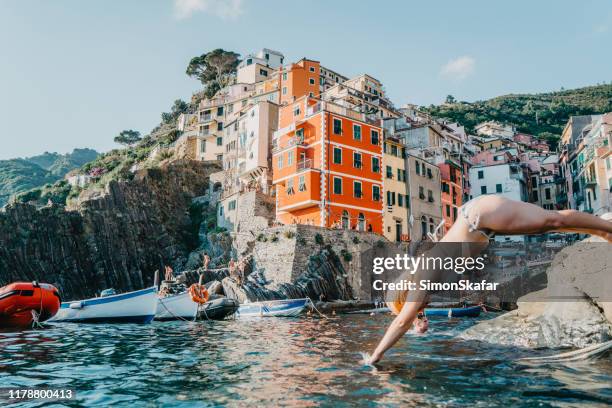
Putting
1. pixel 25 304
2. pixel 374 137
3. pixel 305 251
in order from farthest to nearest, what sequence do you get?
pixel 374 137, pixel 305 251, pixel 25 304

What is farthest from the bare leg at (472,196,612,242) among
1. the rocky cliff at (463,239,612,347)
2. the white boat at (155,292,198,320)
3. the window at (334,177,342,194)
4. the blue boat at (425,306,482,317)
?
the window at (334,177,342,194)

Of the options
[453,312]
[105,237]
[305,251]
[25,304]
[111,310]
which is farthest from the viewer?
[105,237]

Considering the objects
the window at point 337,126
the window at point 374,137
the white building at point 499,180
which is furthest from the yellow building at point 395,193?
the white building at point 499,180

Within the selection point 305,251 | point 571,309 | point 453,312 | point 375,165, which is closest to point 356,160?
point 375,165

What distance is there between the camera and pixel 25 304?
17.7 meters

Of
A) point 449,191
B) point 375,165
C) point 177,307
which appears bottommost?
point 177,307

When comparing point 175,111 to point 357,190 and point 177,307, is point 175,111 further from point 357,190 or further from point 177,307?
point 177,307

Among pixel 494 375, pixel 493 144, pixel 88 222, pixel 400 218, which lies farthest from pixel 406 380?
pixel 493 144

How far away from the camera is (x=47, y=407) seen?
5.14 meters

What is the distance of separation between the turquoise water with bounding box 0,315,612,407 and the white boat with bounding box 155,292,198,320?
46.4ft

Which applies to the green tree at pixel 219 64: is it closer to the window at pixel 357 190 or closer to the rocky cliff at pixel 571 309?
the window at pixel 357 190

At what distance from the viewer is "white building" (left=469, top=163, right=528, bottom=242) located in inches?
2438

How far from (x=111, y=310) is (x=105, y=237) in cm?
3310

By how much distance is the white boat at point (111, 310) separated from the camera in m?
21.8
